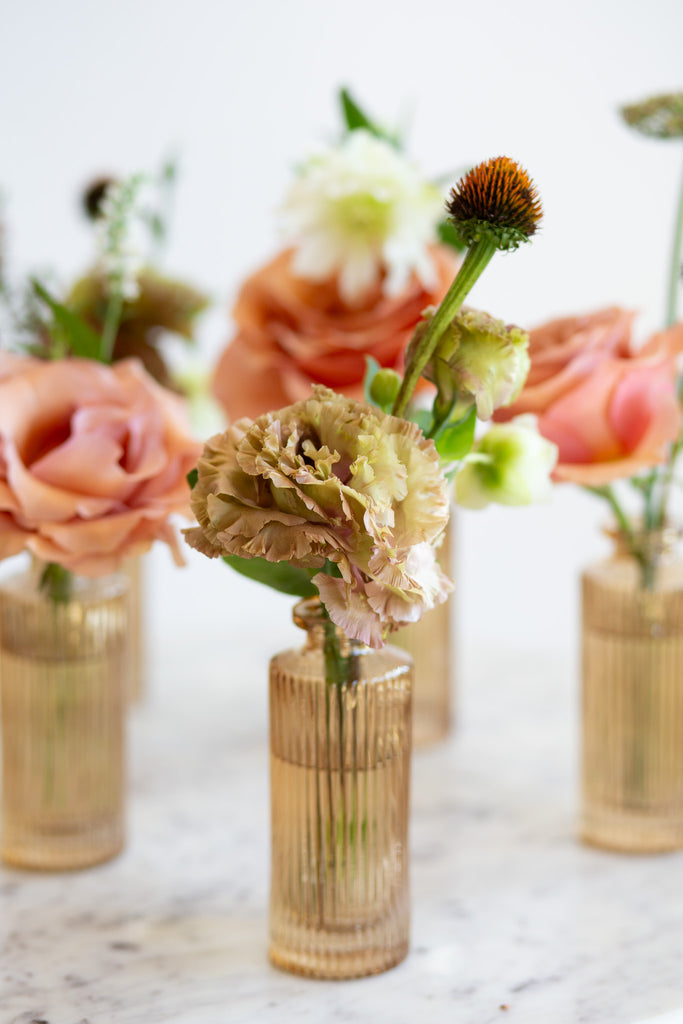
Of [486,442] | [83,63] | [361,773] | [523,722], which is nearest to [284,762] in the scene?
[361,773]

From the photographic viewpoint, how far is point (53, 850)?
0.79m

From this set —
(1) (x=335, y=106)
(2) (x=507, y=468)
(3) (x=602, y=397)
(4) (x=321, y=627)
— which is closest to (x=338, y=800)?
(4) (x=321, y=627)

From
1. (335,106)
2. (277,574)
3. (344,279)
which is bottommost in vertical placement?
(277,574)

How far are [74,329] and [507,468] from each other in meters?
0.32

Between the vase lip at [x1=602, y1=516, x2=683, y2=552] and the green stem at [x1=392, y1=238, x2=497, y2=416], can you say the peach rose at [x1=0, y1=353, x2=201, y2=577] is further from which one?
the vase lip at [x1=602, y1=516, x2=683, y2=552]

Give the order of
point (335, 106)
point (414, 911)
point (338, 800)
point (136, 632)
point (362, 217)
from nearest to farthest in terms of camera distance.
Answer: point (338, 800) < point (414, 911) < point (362, 217) < point (136, 632) < point (335, 106)

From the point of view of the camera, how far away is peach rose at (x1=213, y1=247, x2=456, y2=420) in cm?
91

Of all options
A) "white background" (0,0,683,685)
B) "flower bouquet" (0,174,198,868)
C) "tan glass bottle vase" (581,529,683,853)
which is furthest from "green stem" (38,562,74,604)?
"white background" (0,0,683,685)

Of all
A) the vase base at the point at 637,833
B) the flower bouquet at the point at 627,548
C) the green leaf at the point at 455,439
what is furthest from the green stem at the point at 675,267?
the vase base at the point at 637,833

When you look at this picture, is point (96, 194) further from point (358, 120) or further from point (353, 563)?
point (353, 563)

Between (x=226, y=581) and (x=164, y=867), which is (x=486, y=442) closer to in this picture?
(x=164, y=867)

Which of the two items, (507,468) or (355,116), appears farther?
(355,116)

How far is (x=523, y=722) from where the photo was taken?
3.55ft

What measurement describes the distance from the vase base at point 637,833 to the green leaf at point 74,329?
48 centimetres
